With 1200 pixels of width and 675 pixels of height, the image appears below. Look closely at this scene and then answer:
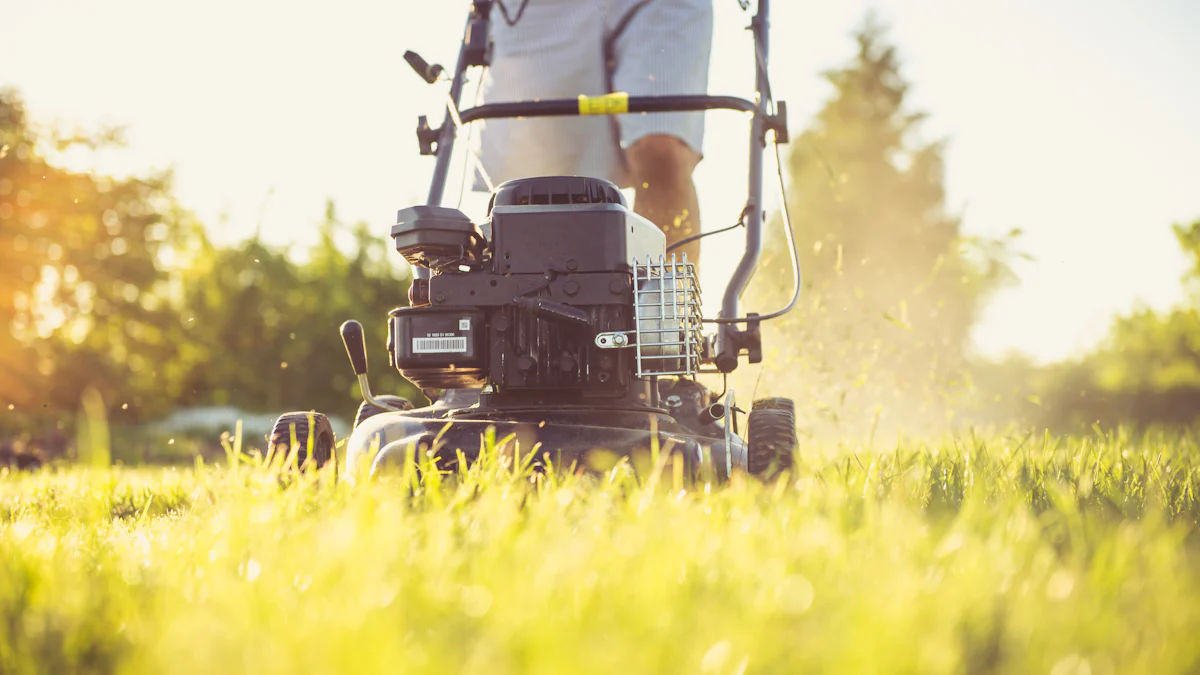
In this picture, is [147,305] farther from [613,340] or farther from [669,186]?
[613,340]

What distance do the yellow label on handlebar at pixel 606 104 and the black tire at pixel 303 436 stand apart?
3.54ft

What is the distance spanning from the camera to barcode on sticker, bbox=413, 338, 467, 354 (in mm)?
2184

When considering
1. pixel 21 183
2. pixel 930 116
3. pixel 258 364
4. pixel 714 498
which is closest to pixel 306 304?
pixel 258 364

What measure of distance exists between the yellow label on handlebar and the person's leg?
33cm

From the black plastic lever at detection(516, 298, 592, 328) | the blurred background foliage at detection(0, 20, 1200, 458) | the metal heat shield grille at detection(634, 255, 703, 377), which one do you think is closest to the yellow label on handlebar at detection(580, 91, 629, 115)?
the metal heat shield grille at detection(634, 255, 703, 377)

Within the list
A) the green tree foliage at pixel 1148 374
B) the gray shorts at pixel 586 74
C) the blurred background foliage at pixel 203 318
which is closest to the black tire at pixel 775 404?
the gray shorts at pixel 586 74

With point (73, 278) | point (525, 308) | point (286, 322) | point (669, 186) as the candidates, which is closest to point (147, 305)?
point (73, 278)

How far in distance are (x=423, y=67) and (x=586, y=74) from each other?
0.52 meters

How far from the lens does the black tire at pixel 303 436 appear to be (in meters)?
2.26

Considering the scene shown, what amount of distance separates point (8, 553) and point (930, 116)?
74.3 feet

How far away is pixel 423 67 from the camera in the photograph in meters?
3.17

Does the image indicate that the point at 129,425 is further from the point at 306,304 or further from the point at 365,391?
the point at 365,391

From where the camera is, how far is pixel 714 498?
1.67 m

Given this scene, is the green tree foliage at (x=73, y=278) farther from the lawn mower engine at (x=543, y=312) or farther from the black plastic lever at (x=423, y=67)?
the lawn mower engine at (x=543, y=312)
